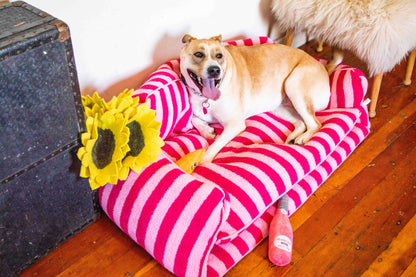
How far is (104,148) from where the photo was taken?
1.41 m

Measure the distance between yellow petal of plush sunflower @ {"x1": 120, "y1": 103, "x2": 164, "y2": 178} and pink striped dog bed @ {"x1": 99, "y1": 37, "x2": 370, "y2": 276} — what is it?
0.19 ft

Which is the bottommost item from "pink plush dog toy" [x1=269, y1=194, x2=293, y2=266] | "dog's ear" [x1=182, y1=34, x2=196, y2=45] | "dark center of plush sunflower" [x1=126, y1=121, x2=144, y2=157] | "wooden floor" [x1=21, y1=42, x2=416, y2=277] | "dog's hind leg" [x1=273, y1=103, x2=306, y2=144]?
"wooden floor" [x1=21, y1=42, x2=416, y2=277]

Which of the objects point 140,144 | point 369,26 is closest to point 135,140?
Answer: point 140,144

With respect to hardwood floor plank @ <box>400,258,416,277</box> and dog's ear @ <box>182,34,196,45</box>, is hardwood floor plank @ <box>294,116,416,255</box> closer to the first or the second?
hardwood floor plank @ <box>400,258,416,277</box>

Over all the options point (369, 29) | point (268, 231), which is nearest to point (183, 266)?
point (268, 231)

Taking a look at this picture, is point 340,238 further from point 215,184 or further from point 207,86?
point 207,86

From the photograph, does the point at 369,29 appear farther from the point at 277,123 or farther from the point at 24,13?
the point at 24,13

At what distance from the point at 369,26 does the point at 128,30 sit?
49.5 inches

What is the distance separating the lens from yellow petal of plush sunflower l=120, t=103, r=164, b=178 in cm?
145

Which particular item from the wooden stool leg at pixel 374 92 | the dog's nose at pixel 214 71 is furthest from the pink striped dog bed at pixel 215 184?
the dog's nose at pixel 214 71

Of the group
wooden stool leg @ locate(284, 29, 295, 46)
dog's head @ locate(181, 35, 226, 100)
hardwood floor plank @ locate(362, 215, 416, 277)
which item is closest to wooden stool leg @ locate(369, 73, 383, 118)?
wooden stool leg @ locate(284, 29, 295, 46)

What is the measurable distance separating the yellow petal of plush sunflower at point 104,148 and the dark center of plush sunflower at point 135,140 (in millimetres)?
58

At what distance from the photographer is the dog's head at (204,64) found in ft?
5.58

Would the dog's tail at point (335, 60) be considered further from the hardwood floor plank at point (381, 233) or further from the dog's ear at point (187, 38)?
the dog's ear at point (187, 38)
